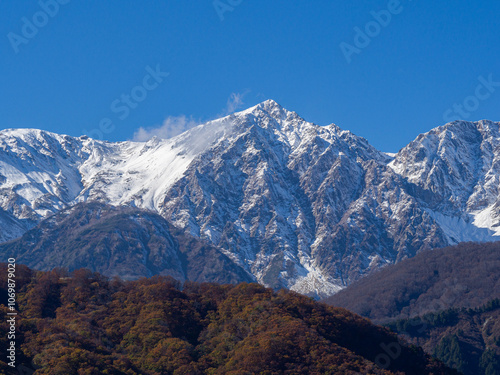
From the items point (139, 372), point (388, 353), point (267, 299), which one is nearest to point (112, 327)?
point (139, 372)

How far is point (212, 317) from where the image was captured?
17112cm

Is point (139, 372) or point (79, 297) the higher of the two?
point (79, 297)

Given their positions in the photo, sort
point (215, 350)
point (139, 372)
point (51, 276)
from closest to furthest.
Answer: point (139, 372) → point (215, 350) → point (51, 276)

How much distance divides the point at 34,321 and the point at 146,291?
33.3m

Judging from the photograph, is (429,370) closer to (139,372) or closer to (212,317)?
(212,317)

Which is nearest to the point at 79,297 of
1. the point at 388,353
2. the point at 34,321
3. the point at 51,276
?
the point at 51,276

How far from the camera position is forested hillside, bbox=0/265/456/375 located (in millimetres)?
136000

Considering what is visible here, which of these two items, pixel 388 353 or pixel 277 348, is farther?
pixel 388 353

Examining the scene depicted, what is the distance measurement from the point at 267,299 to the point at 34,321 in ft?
177

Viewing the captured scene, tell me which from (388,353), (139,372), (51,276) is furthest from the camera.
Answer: (51,276)

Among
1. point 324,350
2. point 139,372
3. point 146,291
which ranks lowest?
point 139,372

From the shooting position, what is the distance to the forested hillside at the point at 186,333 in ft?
→ 446

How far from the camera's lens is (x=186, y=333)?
161250 millimetres

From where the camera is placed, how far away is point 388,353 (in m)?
170
